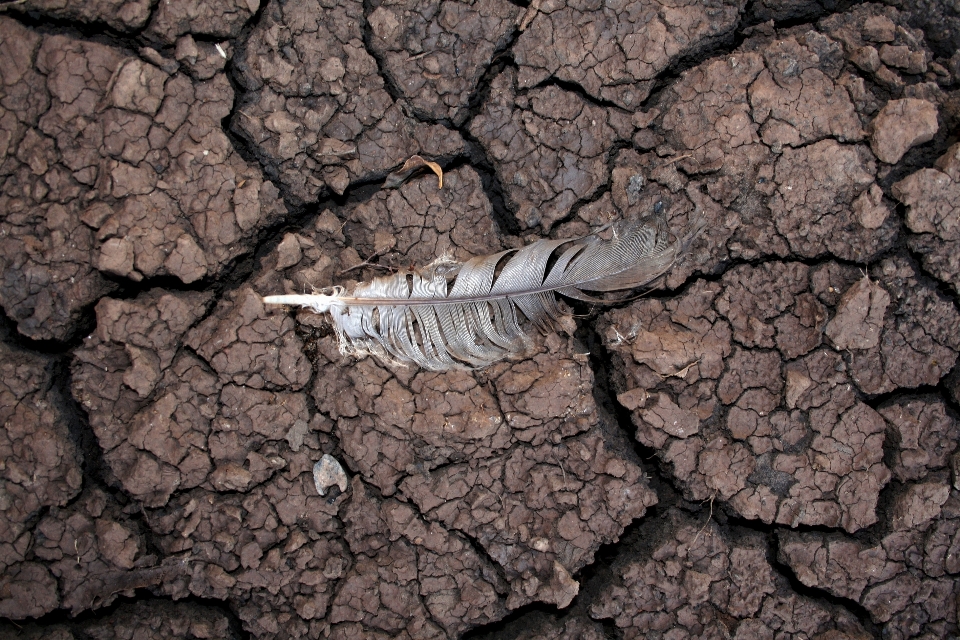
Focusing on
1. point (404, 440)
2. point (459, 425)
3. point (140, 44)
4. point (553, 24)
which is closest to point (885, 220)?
point (553, 24)

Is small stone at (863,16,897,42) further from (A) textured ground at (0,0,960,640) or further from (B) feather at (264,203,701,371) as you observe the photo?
(B) feather at (264,203,701,371)

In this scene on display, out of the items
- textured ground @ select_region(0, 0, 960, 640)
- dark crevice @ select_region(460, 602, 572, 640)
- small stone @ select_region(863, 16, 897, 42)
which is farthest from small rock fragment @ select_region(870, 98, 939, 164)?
dark crevice @ select_region(460, 602, 572, 640)

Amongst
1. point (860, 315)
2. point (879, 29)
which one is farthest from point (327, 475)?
point (879, 29)

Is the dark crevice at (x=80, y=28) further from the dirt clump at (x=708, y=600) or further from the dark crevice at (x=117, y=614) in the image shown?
the dirt clump at (x=708, y=600)

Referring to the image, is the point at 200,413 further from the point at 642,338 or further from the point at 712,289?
the point at 712,289

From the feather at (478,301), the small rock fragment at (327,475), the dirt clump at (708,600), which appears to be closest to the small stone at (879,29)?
the feather at (478,301)
